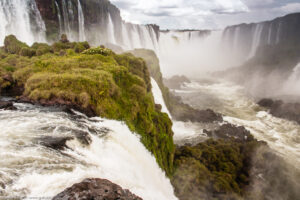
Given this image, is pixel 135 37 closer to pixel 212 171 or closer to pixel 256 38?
pixel 256 38

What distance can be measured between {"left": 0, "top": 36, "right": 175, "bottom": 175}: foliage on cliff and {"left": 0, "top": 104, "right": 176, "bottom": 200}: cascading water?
77cm

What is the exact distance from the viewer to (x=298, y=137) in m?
23.6

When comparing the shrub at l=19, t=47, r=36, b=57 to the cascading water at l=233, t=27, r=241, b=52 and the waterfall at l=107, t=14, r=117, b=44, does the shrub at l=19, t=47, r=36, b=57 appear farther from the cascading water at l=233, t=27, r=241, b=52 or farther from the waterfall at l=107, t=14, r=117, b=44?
the cascading water at l=233, t=27, r=241, b=52

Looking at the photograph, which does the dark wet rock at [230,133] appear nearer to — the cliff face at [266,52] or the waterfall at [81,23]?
the cliff face at [266,52]

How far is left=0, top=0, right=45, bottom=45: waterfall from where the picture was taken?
31281 millimetres

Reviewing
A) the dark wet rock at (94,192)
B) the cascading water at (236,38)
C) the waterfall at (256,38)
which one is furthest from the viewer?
the cascading water at (236,38)

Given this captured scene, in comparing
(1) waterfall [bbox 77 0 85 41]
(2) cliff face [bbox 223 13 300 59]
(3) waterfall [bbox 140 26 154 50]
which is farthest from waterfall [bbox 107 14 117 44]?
(2) cliff face [bbox 223 13 300 59]

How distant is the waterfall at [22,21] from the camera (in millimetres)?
31281

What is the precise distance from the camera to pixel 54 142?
6.08 meters

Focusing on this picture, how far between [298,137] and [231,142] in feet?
36.3

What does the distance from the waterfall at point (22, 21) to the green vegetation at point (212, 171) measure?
35.7m

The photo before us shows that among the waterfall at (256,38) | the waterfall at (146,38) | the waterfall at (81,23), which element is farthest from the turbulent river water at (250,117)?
the waterfall at (256,38)

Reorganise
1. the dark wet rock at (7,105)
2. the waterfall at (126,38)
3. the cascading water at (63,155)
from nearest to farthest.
→ the cascading water at (63,155) < the dark wet rock at (7,105) < the waterfall at (126,38)

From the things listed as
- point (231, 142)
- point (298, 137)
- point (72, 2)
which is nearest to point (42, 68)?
point (231, 142)
